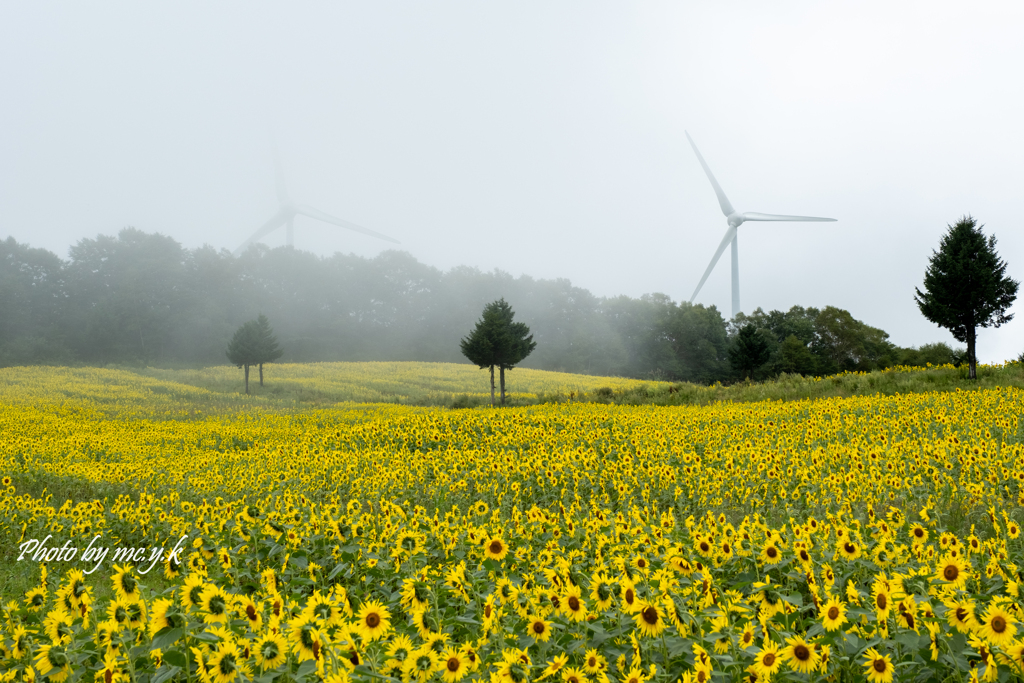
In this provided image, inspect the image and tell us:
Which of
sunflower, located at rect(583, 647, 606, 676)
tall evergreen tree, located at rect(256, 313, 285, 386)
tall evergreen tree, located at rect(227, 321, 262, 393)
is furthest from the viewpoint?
tall evergreen tree, located at rect(256, 313, 285, 386)

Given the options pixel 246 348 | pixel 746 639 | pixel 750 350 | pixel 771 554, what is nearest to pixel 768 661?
pixel 746 639

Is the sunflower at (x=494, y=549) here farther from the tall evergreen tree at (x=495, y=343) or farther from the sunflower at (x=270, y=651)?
the tall evergreen tree at (x=495, y=343)

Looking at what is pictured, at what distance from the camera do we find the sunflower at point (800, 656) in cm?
241

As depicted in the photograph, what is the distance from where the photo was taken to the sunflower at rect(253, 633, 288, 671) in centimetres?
244

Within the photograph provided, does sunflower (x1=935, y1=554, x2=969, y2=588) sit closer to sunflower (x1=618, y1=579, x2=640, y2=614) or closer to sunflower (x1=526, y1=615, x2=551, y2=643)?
sunflower (x1=618, y1=579, x2=640, y2=614)

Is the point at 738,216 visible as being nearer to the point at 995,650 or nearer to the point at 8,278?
the point at 995,650

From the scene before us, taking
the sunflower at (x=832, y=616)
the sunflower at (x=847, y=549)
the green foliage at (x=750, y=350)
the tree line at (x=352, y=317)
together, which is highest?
the tree line at (x=352, y=317)

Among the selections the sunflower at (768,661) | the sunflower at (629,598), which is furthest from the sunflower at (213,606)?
the sunflower at (768,661)

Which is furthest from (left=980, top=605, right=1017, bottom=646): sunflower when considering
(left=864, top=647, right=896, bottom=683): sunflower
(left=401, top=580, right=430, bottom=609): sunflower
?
(left=401, top=580, right=430, bottom=609): sunflower

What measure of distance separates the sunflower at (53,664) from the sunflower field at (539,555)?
0.07 feet

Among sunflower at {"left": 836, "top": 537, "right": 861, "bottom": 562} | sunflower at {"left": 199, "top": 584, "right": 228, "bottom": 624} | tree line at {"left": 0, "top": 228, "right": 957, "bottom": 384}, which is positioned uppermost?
tree line at {"left": 0, "top": 228, "right": 957, "bottom": 384}

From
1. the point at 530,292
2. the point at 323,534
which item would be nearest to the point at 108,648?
the point at 323,534

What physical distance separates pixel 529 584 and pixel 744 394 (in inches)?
786

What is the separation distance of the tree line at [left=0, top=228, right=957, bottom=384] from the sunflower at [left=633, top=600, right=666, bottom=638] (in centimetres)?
4279
